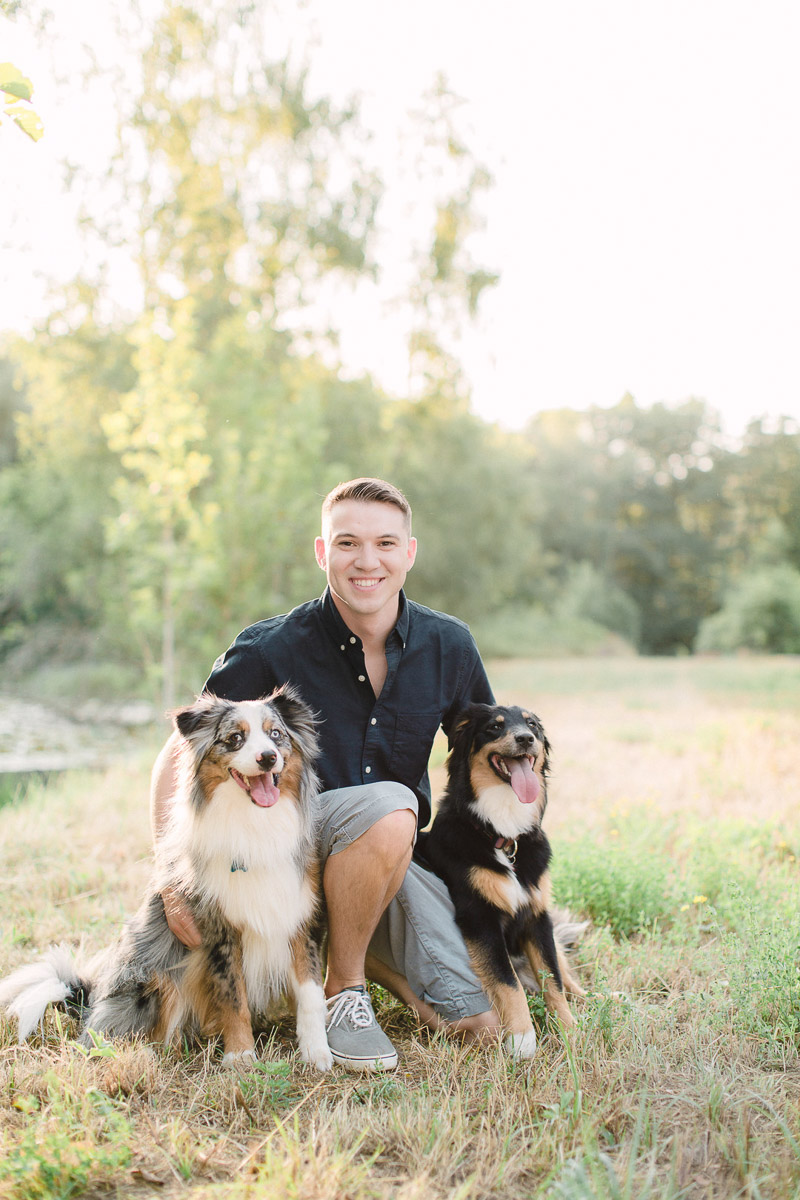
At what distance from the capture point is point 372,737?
2939 millimetres

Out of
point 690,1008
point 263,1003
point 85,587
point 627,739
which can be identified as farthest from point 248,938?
point 85,587

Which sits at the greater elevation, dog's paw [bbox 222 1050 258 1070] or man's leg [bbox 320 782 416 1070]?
man's leg [bbox 320 782 416 1070]

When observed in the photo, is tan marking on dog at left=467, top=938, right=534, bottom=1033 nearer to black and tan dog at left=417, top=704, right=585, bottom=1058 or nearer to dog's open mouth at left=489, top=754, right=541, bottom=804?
black and tan dog at left=417, top=704, right=585, bottom=1058

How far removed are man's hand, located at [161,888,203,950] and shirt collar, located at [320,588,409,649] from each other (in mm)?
997

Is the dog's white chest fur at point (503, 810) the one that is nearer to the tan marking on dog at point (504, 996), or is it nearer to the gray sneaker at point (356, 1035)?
the tan marking on dog at point (504, 996)

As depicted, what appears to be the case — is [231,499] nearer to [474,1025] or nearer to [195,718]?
[195,718]

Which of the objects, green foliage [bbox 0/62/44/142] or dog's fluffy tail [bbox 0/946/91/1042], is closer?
green foliage [bbox 0/62/44/142]

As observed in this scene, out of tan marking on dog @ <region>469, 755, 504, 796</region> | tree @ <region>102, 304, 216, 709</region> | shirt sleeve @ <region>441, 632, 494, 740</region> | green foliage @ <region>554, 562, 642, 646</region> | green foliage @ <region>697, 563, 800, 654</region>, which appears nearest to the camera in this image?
tan marking on dog @ <region>469, 755, 504, 796</region>

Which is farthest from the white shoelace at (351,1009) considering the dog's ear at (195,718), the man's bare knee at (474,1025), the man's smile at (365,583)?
the man's smile at (365,583)

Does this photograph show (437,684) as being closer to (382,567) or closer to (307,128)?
(382,567)

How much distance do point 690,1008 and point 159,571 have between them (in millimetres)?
8692

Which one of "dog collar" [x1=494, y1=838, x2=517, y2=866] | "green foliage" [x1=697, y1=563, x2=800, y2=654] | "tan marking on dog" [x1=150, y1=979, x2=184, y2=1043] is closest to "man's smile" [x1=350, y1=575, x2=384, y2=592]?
"dog collar" [x1=494, y1=838, x2=517, y2=866]

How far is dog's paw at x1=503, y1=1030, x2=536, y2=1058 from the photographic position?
2.48 metres

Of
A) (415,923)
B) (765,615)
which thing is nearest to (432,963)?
(415,923)
